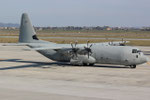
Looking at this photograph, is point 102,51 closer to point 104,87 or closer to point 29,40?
point 29,40

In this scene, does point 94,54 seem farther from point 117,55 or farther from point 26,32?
point 26,32

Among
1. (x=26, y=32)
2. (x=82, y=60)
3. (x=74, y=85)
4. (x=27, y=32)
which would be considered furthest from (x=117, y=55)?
(x=26, y=32)

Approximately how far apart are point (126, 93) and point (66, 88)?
4.55 meters

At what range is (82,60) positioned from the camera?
3734 cm

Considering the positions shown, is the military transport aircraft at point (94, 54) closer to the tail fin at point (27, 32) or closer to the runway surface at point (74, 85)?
the tail fin at point (27, 32)

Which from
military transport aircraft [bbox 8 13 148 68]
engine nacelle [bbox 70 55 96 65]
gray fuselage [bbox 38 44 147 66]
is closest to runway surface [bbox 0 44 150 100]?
gray fuselage [bbox 38 44 147 66]

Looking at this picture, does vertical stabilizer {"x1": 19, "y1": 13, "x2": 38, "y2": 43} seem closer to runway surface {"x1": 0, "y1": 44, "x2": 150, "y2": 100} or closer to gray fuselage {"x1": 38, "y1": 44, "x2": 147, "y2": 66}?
gray fuselage {"x1": 38, "y1": 44, "x2": 147, "y2": 66}

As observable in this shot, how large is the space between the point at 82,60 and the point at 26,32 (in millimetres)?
9508

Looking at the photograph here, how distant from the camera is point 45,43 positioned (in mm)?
40156

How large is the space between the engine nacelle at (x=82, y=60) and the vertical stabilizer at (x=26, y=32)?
699 cm

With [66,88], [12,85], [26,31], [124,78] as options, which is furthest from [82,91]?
[26,31]

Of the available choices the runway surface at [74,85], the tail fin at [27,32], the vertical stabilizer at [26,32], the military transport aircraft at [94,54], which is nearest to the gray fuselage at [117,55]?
the military transport aircraft at [94,54]

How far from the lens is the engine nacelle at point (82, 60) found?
36912 millimetres

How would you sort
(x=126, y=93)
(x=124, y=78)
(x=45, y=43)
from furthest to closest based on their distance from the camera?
(x=45, y=43) < (x=124, y=78) < (x=126, y=93)
